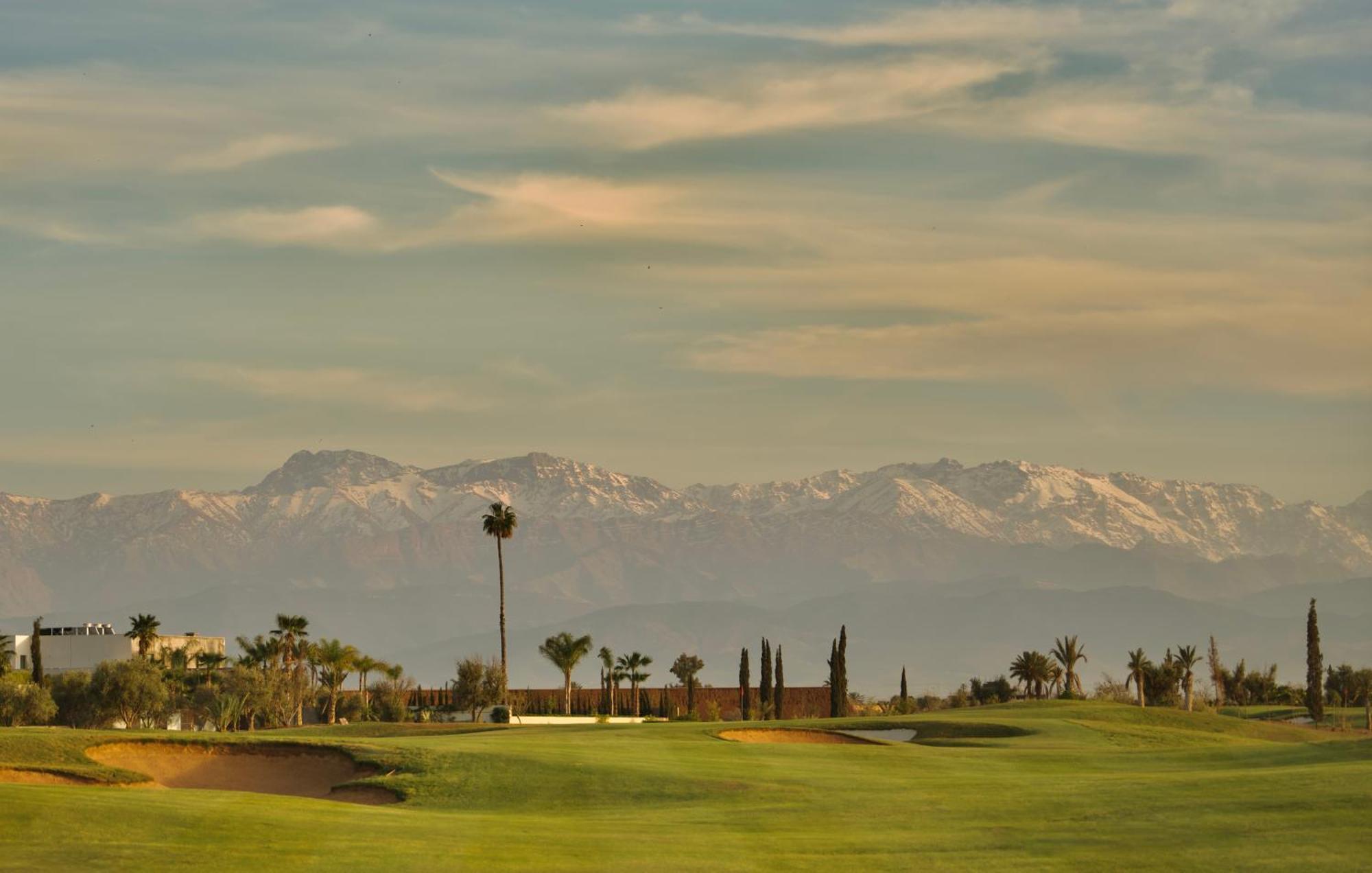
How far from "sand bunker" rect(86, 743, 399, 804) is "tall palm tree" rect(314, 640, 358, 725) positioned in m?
79.0

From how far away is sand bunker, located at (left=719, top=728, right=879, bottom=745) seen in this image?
70.2m

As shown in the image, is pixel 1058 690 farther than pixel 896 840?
Yes

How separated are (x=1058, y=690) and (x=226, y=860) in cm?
13358

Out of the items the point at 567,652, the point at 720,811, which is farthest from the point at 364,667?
the point at 720,811

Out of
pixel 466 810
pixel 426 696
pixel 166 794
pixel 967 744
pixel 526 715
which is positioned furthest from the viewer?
pixel 426 696

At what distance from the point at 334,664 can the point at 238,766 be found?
269 feet

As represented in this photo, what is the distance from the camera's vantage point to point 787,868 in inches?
1214

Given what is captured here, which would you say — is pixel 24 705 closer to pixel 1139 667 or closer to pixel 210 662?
pixel 210 662

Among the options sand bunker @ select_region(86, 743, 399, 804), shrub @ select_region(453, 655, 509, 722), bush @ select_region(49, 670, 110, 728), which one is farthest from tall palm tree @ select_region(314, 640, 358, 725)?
sand bunker @ select_region(86, 743, 399, 804)

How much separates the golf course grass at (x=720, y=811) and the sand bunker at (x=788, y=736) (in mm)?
11699

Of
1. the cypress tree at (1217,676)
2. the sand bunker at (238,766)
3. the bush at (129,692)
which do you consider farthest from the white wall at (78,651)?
the sand bunker at (238,766)

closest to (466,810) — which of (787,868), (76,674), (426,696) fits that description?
(787,868)

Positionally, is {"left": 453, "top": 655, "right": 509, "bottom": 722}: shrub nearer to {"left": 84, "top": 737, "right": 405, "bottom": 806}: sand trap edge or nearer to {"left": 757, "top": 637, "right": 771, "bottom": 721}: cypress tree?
{"left": 757, "top": 637, "right": 771, "bottom": 721}: cypress tree

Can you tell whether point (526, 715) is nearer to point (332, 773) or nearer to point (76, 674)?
point (76, 674)
